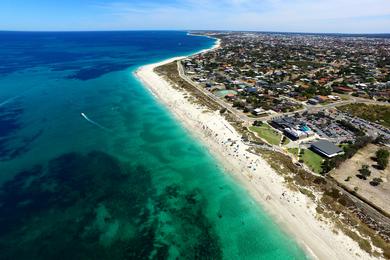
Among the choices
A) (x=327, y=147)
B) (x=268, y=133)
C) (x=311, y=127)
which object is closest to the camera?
(x=327, y=147)

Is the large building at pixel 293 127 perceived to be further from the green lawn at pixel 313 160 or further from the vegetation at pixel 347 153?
the vegetation at pixel 347 153

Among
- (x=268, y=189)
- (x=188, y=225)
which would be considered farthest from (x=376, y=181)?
(x=188, y=225)

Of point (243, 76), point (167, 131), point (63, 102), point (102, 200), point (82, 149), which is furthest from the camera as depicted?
point (243, 76)

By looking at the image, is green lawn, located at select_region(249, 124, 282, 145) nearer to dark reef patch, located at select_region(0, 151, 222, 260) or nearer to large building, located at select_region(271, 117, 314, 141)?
large building, located at select_region(271, 117, 314, 141)

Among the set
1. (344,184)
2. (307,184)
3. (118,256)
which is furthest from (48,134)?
(344,184)

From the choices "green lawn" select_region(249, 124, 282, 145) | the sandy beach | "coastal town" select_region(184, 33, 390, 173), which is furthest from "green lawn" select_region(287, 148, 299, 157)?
the sandy beach

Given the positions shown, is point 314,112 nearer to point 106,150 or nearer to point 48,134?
point 106,150

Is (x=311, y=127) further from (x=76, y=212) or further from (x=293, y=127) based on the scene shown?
(x=76, y=212)
